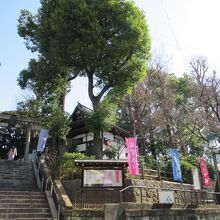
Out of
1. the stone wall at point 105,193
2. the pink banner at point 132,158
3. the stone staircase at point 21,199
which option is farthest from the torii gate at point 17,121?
the pink banner at point 132,158

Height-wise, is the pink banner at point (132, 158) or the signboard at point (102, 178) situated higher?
the pink banner at point (132, 158)

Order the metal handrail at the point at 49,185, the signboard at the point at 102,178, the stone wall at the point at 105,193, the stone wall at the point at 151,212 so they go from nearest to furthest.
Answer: the stone wall at the point at 151,212
the metal handrail at the point at 49,185
the signboard at the point at 102,178
the stone wall at the point at 105,193

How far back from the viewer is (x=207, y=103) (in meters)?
→ 23.2

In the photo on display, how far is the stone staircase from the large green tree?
4.85 metres

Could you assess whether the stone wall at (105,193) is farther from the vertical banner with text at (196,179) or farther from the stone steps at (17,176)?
the vertical banner with text at (196,179)

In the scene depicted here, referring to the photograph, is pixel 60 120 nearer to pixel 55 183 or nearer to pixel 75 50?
pixel 75 50

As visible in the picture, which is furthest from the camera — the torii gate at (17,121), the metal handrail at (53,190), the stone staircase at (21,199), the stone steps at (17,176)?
the torii gate at (17,121)

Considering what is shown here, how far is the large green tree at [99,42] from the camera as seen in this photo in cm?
1895

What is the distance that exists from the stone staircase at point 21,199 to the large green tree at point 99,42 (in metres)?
4.85

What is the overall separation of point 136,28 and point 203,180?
11.4 m

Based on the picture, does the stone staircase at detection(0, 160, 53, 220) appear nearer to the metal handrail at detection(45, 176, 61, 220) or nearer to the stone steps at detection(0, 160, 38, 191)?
the stone steps at detection(0, 160, 38, 191)

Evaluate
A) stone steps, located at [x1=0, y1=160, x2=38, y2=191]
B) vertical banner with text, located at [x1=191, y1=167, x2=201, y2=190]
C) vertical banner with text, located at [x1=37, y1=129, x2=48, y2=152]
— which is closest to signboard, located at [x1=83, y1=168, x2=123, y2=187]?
stone steps, located at [x1=0, y1=160, x2=38, y2=191]

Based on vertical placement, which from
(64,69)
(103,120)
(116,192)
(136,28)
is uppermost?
(136,28)

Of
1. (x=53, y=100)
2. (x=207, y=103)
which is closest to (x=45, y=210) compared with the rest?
(x=53, y=100)
